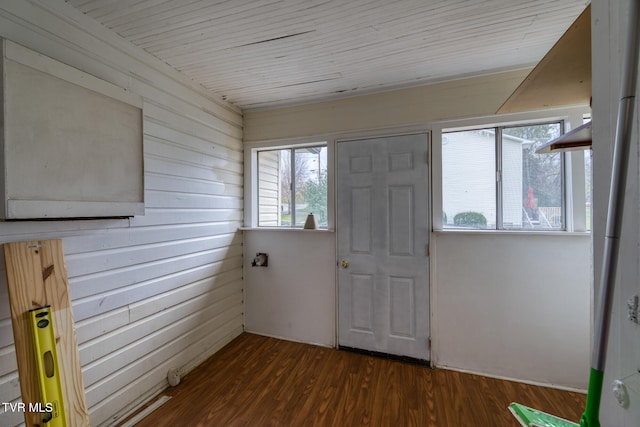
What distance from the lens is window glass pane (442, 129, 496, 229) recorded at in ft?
7.53

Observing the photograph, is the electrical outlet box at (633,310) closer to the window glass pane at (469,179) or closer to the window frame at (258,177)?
the window glass pane at (469,179)

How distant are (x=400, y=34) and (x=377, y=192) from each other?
129 centimetres

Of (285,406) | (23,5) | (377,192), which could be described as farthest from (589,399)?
(23,5)

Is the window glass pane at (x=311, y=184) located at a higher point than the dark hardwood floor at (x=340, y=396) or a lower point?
higher

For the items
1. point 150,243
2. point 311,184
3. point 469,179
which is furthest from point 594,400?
point 311,184

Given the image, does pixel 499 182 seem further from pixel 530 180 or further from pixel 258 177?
pixel 258 177

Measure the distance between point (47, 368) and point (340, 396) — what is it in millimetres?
1824

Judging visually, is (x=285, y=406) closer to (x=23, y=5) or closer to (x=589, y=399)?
(x=589, y=399)

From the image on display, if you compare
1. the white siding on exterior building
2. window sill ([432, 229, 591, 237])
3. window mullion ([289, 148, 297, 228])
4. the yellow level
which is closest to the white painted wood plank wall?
the yellow level

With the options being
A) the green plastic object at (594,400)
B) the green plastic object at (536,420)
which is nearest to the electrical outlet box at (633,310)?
the green plastic object at (594,400)

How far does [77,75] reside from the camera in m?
1.42

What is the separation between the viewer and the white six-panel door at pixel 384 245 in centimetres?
236

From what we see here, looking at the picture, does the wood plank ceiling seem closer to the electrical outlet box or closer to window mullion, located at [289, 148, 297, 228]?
window mullion, located at [289, 148, 297, 228]

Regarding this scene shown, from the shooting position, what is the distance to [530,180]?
7.20 feet
